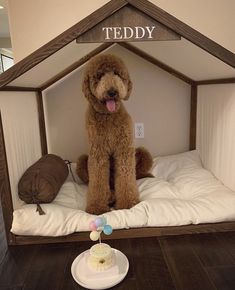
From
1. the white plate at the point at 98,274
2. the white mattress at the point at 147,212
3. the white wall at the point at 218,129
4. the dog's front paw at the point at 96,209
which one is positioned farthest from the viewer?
the white wall at the point at 218,129

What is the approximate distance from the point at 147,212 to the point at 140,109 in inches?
32.4

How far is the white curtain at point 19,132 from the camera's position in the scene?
1.00m

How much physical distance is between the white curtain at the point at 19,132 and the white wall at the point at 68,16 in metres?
0.37

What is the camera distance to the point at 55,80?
58.1 inches

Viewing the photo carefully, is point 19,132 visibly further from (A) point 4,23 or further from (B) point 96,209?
(A) point 4,23

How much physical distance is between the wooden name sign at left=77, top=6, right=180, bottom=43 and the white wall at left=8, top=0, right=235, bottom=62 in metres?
0.74

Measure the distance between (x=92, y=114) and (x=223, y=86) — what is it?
67 centimetres

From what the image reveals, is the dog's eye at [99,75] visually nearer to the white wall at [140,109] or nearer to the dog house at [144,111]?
the dog house at [144,111]

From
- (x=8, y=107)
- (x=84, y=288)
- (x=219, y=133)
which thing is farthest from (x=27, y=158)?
(x=219, y=133)

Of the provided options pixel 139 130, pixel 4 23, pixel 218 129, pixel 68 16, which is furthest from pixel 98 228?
pixel 4 23

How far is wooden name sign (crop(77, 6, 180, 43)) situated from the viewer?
32.0 inches

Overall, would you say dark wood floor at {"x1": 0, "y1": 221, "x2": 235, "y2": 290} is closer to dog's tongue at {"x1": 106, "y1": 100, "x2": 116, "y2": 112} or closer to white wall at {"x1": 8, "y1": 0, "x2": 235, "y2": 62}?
dog's tongue at {"x1": 106, "y1": 100, "x2": 116, "y2": 112}

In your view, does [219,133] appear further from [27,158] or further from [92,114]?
[27,158]

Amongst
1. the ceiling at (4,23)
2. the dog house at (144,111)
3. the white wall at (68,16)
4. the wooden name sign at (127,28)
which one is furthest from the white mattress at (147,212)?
the ceiling at (4,23)
